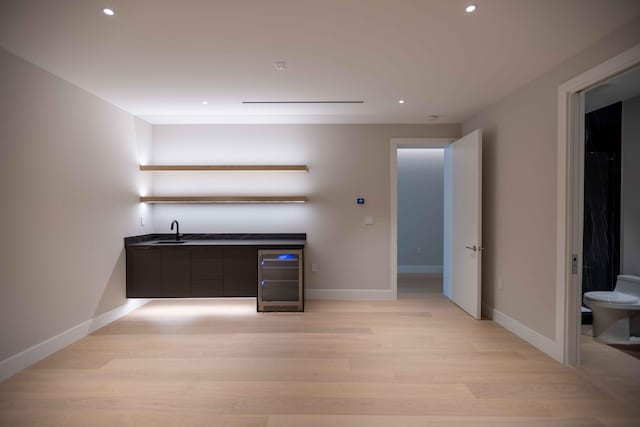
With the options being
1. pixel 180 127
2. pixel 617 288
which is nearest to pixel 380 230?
pixel 617 288

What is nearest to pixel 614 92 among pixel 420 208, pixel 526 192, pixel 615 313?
pixel 526 192

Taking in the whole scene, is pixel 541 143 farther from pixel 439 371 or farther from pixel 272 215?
pixel 272 215

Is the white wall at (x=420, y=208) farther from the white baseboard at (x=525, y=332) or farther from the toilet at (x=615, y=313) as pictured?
the toilet at (x=615, y=313)

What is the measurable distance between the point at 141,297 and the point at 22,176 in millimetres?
1953

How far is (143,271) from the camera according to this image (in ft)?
13.0

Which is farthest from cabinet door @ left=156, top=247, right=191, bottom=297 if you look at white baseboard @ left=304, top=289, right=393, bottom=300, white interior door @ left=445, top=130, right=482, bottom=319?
white interior door @ left=445, top=130, right=482, bottom=319

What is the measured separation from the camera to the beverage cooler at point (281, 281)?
4020 mm

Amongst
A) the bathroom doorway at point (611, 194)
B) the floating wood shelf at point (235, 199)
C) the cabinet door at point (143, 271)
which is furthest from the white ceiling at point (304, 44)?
the cabinet door at point (143, 271)

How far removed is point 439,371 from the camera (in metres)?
2.55

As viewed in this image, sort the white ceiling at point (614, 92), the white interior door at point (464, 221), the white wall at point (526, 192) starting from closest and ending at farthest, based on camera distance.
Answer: the white wall at point (526, 192) → the white ceiling at point (614, 92) → the white interior door at point (464, 221)

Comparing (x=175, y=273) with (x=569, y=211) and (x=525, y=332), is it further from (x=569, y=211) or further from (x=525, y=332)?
(x=569, y=211)

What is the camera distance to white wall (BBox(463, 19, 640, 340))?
2746 millimetres

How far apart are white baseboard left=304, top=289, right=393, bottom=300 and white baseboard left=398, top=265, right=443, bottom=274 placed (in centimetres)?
213

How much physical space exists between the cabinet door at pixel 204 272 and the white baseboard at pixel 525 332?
133 inches
